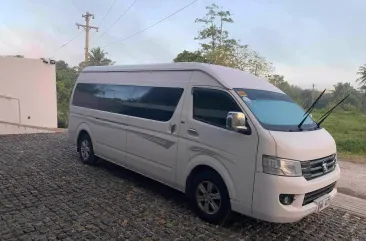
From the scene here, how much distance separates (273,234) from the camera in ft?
12.9

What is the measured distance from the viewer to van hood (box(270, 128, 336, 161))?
345 centimetres

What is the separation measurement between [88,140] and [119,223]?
3.27 m

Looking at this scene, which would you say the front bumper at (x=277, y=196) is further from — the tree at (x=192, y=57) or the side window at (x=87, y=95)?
the tree at (x=192, y=57)

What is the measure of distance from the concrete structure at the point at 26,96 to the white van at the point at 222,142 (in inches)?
287

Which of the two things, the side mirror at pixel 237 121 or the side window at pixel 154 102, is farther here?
the side window at pixel 154 102

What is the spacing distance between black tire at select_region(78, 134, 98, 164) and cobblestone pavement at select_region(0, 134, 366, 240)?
0.54 metres

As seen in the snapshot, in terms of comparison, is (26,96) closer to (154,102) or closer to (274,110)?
(154,102)

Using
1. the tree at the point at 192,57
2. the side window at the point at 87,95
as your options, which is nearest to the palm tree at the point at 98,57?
the tree at the point at 192,57

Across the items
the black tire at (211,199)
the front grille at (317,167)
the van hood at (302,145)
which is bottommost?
the black tire at (211,199)

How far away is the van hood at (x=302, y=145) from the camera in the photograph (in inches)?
136

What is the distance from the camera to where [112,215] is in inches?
163

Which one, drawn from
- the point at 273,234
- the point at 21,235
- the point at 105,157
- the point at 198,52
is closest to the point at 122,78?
the point at 105,157

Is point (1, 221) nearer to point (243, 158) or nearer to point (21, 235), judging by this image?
point (21, 235)

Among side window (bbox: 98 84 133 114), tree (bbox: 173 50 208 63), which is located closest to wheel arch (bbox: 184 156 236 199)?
side window (bbox: 98 84 133 114)
